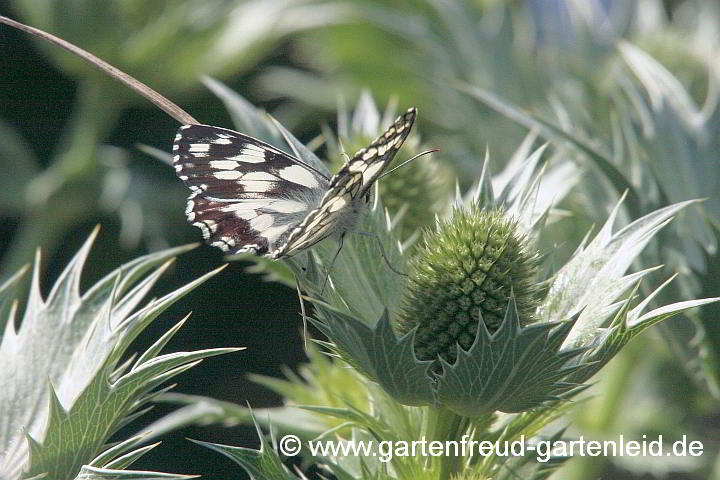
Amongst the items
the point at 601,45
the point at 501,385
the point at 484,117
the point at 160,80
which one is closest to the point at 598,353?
the point at 501,385

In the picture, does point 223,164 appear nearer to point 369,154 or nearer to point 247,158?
point 247,158

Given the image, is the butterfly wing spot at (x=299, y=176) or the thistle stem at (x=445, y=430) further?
the butterfly wing spot at (x=299, y=176)

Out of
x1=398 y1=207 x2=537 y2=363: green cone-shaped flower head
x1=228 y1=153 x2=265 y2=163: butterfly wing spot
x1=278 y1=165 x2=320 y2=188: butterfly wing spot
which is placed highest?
x1=228 y1=153 x2=265 y2=163: butterfly wing spot

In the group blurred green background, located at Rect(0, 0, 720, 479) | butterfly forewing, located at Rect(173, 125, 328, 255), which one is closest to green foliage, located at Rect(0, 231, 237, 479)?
butterfly forewing, located at Rect(173, 125, 328, 255)

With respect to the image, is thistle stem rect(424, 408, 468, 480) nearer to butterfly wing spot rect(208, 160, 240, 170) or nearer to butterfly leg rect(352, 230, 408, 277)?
butterfly leg rect(352, 230, 408, 277)

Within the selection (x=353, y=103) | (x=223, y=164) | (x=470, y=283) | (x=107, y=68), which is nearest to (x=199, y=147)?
(x=223, y=164)

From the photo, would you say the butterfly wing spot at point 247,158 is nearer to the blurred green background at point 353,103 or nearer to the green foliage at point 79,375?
the green foliage at point 79,375

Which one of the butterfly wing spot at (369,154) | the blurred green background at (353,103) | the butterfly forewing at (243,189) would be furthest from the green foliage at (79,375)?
the blurred green background at (353,103)
